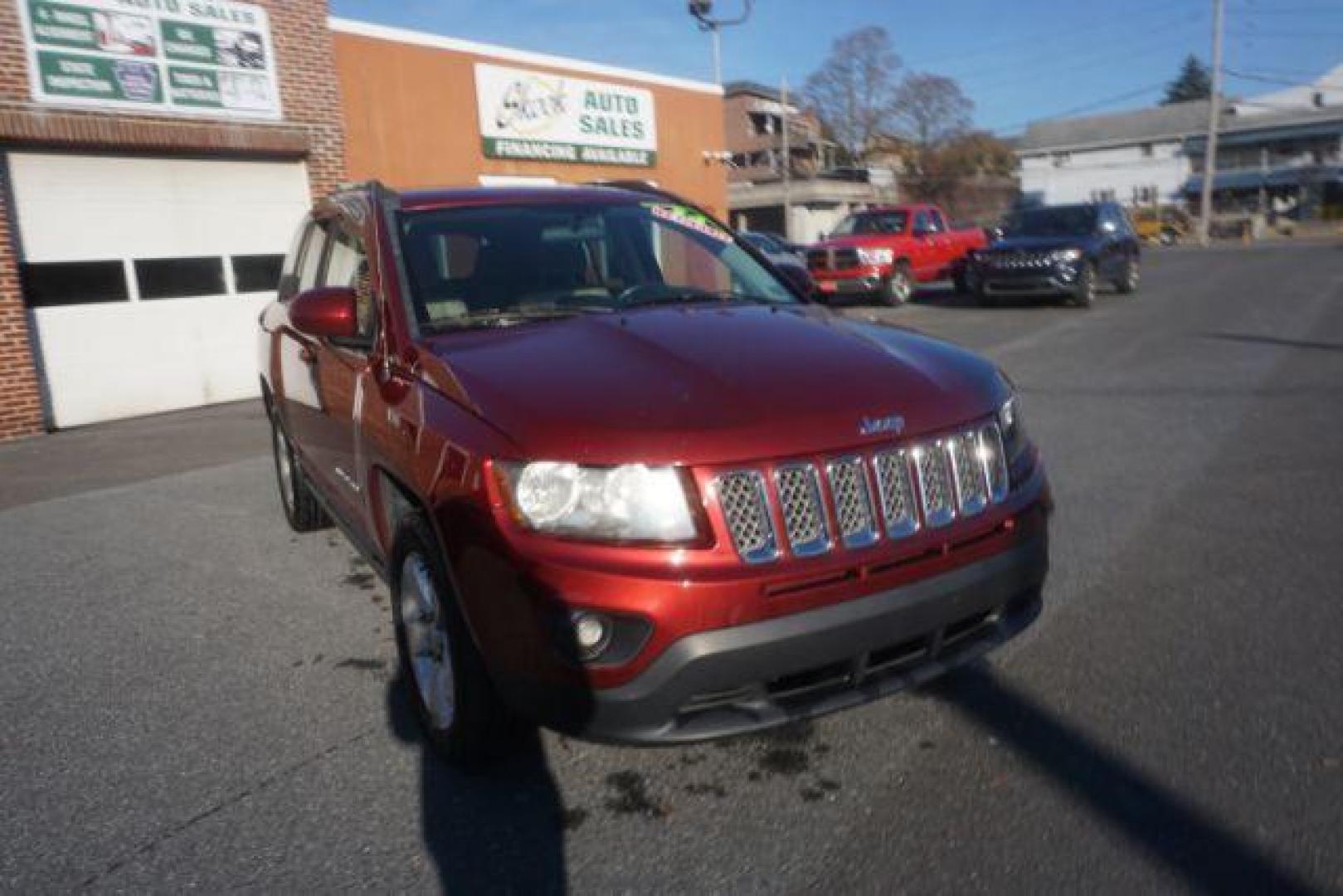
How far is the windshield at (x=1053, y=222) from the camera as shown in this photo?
17.0m

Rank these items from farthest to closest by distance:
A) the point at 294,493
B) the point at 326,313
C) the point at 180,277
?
the point at 180,277 → the point at 294,493 → the point at 326,313

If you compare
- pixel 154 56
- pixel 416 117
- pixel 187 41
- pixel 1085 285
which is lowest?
pixel 1085 285

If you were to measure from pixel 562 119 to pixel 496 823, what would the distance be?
571 inches

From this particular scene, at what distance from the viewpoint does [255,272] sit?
11438mm

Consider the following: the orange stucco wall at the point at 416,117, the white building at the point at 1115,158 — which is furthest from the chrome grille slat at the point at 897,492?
the white building at the point at 1115,158

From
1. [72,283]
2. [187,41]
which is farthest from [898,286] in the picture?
[72,283]

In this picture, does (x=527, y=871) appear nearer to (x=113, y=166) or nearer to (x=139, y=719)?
(x=139, y=719)

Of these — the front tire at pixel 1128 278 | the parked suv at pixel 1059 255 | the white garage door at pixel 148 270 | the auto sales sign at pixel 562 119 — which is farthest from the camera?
the front tire at pixel 1128 278

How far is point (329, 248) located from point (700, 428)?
271cm

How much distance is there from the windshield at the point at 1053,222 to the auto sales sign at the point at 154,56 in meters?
12.4

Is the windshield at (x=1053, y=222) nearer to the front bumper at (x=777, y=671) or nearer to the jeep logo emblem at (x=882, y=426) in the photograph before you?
the jeep logo emblem at (x=882, y=426)

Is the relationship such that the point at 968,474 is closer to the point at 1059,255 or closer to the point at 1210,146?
the point at 1059,255

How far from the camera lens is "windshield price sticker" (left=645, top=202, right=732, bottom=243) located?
165 inches

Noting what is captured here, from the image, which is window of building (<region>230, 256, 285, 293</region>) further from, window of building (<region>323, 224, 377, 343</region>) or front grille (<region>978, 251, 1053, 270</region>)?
front grille (<region>978, 251, 1053, 270</region>)
